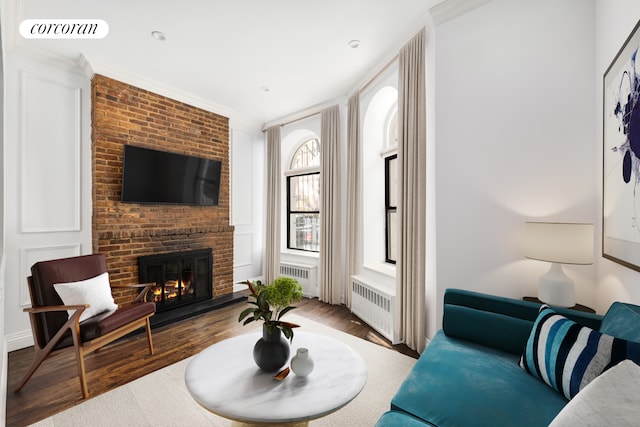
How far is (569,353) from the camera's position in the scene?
1.20 m

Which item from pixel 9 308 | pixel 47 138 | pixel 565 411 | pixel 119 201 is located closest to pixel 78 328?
pixel 9 308

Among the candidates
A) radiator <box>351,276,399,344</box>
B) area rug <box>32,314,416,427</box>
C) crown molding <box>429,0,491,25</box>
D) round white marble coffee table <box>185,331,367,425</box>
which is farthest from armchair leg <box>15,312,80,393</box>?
crown molding <box>429,0,491,25</box>

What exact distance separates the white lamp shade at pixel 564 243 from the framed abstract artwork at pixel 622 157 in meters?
0.12

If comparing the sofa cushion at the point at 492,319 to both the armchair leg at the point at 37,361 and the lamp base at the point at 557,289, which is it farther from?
the armchair leg at the point at 37,361

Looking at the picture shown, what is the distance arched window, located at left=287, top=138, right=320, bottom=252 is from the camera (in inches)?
189

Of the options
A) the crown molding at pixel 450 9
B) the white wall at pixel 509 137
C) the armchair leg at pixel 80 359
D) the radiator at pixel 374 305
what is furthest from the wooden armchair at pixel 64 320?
the crown molding at pixel 450 9

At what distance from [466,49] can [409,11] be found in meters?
0.57

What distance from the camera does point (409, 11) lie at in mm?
2377

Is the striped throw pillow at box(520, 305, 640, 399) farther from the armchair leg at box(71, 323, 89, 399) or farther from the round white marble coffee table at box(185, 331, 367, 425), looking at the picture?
the armchair leg at box(71, 323, 89, 399)

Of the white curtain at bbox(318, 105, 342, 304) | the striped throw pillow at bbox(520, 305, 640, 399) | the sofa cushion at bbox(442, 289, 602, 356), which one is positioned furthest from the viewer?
the white curtain at bbox(318, 105, 342, 304)

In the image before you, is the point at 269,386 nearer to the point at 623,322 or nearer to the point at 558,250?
the point at 623,322

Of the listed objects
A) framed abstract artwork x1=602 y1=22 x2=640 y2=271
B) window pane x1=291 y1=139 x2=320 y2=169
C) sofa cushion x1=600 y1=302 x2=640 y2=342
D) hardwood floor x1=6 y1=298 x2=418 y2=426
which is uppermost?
window pane x1=291 y1=139 x2=320 y2=169

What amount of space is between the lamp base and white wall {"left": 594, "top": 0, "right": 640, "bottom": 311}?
8.3 inches

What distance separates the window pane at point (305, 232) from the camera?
190 inches
